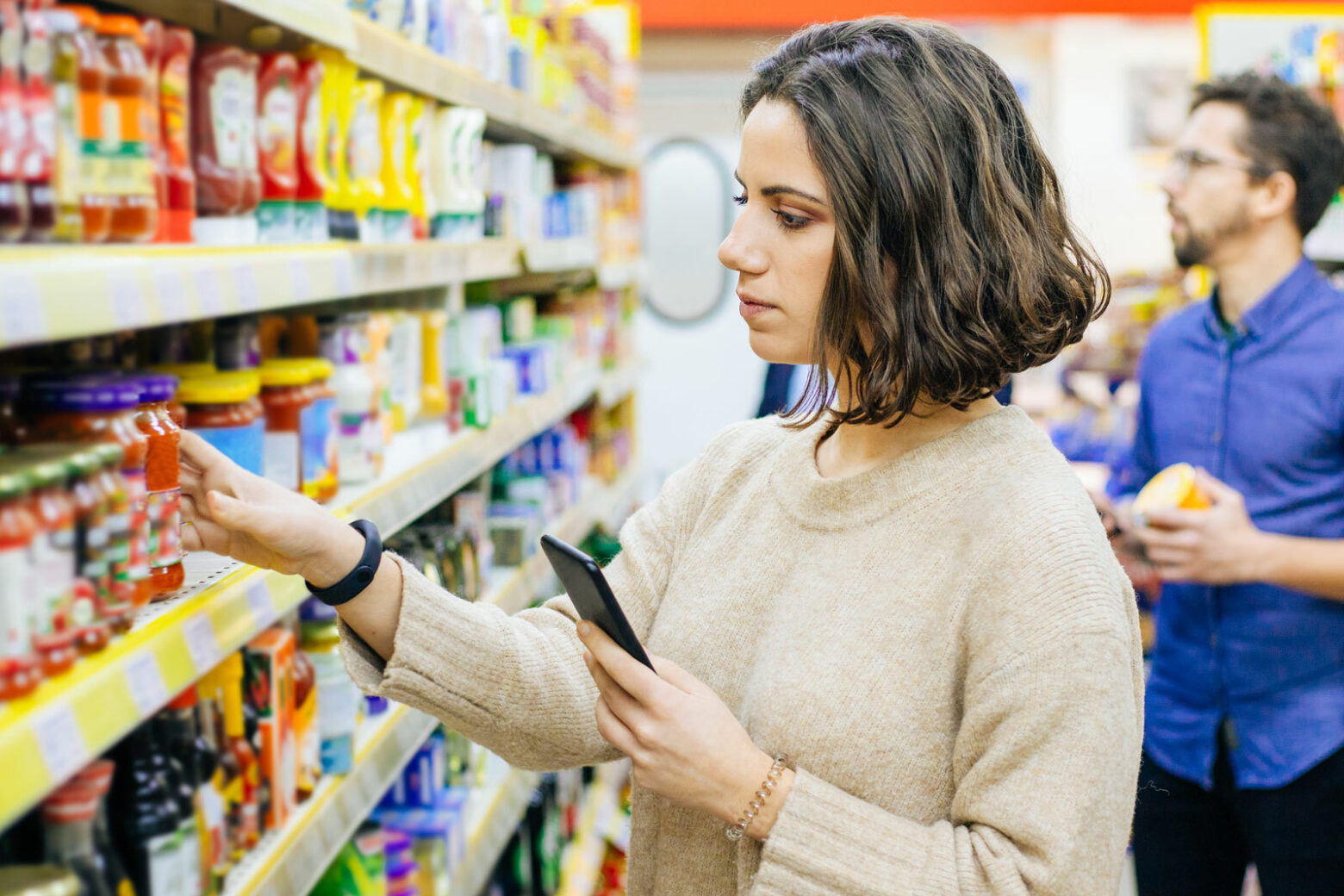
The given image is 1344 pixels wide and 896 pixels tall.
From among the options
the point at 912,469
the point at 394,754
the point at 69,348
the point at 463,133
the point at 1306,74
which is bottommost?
the point at 394,754

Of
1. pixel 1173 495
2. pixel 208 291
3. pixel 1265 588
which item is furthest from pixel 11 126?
pixel 1265 588

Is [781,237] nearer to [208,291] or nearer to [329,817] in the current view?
[208,291]

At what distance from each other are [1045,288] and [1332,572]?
1.13 m

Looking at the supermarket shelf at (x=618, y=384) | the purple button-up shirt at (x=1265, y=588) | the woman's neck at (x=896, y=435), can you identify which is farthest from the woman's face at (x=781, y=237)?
the supermarket shelf at (x=618, y=384)

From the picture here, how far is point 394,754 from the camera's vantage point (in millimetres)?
1894

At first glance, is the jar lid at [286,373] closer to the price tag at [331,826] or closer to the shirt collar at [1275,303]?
the price tag at [331,826]

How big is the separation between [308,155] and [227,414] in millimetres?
385

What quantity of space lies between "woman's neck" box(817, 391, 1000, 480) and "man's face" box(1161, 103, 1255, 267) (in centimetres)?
128

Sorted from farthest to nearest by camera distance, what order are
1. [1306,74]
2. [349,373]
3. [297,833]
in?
[1306,74] → [349,373] → [297,833]

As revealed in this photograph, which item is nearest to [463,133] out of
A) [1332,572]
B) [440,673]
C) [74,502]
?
[440,673]

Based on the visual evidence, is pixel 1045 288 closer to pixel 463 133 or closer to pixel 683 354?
pixel 463 133

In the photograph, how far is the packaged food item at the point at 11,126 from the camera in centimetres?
90

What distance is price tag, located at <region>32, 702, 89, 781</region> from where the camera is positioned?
0.86 meters

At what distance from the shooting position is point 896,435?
132 cm
